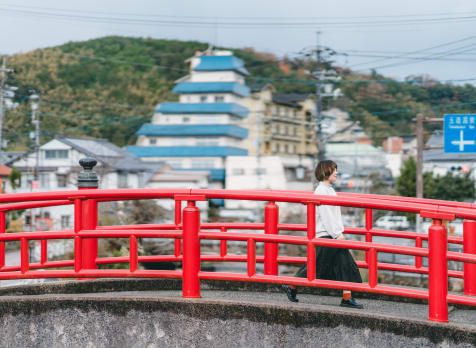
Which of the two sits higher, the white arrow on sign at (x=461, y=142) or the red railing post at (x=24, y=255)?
the white arrow on sign at (x=461, y=142)

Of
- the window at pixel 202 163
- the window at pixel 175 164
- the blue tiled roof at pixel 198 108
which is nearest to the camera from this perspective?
the window at pixel 202 163

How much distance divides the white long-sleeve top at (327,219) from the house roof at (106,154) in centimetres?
2467

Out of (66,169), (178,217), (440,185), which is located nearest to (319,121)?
(66,169)

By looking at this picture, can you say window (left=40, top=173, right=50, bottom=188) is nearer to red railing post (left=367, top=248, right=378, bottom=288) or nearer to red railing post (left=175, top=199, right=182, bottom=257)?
red railing post (left=175, top=199, right=182, bottom=257)

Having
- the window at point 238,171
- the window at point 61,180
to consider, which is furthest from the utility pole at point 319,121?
the window at point 238,171

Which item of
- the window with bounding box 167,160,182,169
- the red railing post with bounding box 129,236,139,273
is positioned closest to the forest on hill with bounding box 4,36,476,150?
the window with bounding box 167,160,182,169

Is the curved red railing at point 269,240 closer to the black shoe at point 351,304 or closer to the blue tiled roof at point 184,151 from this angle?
the black shoe at point 351,304

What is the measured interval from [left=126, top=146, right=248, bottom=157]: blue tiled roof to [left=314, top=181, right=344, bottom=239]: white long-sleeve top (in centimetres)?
5214

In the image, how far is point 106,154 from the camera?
3775 cm

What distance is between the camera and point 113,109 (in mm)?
59312

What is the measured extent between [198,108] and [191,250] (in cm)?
5554

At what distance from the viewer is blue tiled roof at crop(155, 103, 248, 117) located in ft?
194

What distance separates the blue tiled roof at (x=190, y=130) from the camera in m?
58.2

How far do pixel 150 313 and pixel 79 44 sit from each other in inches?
2509
